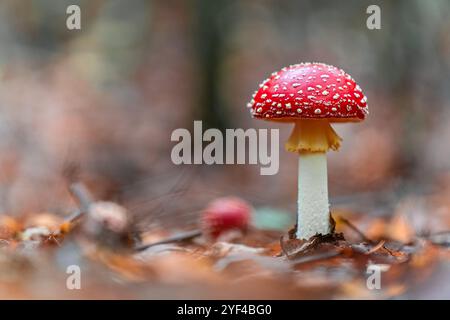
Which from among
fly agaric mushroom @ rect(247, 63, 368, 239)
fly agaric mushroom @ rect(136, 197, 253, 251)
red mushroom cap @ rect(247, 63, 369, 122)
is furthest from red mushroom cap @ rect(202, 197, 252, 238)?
red mushroom cap @ rect(247, 63, 369, 122)

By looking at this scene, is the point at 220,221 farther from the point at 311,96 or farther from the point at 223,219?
the point at 311,96

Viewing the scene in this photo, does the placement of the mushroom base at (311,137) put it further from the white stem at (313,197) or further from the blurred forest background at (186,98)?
the blurred forest background at (186,98)

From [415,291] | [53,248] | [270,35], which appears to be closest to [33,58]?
[270,35]

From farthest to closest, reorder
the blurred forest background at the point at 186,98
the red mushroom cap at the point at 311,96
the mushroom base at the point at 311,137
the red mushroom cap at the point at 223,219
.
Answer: the blurred forest background at the point at 186,98 < the red mushroom cap at the point at 223,219 < the mushroom base at the point at 311,137 < the red mushroom cap at the point at 311,96

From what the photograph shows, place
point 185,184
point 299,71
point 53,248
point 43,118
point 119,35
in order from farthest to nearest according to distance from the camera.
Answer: point 119,35 < point 43,118 < point 185,184 < point 53,248 < point 299,71

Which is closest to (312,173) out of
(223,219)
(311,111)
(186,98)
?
(311,111)

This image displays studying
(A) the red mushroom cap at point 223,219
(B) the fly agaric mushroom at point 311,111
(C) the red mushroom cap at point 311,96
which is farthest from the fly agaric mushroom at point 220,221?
(C) the red mushroom cap at point 311,96

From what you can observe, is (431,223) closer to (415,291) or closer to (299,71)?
Answer: (415,291)
